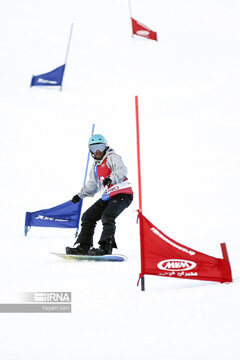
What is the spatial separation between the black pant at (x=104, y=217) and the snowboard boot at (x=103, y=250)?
0.10ft

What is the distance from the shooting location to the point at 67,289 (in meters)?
3.82

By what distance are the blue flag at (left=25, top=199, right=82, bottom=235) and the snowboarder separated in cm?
94

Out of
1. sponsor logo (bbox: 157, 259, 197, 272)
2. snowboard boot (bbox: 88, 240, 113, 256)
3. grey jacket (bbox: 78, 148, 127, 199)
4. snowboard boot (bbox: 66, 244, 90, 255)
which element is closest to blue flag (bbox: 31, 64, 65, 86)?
grey jacket (bbox: 78, 148, 127, 199)

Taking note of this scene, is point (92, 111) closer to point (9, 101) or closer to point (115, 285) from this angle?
point (9, 101)

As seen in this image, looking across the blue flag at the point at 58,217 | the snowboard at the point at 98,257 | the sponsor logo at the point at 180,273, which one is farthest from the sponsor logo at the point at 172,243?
the blue flag at the point at 58,217

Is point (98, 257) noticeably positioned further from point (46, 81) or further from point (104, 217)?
point (46, 81)

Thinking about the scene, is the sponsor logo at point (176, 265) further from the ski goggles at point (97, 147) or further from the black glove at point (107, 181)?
the ski goggles at point (97, 147)

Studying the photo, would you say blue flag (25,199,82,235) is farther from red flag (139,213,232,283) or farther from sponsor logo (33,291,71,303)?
red flag (139,213,232,283)

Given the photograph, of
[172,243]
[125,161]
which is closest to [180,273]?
[172,243]

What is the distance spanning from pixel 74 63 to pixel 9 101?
6.43 metres

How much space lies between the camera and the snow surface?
2.78 metres

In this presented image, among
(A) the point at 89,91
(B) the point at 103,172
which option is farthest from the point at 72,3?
(B) the point at 103,172

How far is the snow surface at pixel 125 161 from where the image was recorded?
2777mm

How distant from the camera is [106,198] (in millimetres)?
5664
